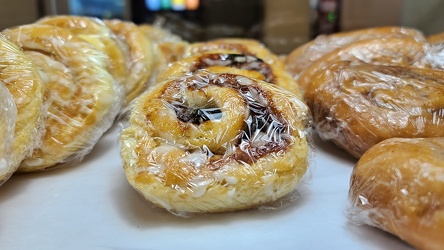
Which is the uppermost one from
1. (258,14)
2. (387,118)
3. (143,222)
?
(387,118)

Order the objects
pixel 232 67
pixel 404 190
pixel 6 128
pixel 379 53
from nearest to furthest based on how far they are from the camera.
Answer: pixel 404 190 → pixel 6 128 → pixel 232 67 → pixel 379 53

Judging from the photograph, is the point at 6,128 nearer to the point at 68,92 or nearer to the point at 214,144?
the point at 68,92

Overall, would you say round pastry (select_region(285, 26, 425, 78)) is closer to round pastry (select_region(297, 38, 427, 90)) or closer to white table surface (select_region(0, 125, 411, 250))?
round pastry (select_region(297, 38, 427, 90))

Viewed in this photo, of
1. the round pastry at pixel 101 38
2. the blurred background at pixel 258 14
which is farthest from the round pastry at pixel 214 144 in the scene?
the blurred background at pixel 258 14

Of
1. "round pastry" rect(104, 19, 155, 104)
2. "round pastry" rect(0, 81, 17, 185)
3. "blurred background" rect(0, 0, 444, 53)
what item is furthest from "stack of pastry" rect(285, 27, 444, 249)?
"blurred background" rect(0, 0, 444, 53)

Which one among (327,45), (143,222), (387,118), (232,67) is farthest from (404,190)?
(327,45)

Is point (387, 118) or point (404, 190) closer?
point (404, 190)
